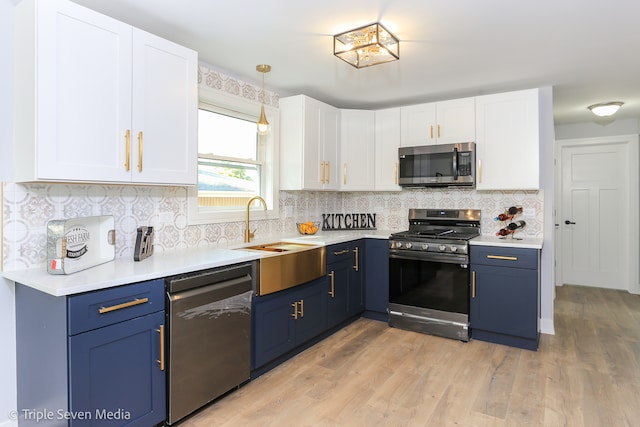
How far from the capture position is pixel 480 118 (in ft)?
11.7

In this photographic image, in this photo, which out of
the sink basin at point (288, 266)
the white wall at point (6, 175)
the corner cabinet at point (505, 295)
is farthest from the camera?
the corner cabinet at point (505, 295)

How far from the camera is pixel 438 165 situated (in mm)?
3693

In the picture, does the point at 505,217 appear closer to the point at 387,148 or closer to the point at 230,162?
the point at 387,148

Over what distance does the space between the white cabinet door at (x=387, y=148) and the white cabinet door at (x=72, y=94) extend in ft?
8.71

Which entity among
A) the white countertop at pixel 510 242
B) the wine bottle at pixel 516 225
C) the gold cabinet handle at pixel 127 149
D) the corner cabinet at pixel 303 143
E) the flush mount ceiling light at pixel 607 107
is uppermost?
the flush mount ceiling light at pixel 607 107

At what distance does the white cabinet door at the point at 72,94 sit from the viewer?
177cm

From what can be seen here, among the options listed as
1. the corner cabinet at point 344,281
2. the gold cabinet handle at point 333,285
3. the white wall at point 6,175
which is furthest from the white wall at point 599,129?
the white wall at point 6,175

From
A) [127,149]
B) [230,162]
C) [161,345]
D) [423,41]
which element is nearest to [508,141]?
[423,41]

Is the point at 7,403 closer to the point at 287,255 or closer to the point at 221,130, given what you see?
the point at 287,255

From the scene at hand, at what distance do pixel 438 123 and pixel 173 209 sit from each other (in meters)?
2.57

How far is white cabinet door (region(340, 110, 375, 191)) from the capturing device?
4.13 m

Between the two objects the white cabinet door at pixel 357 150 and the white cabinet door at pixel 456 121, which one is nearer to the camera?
the white cabinet door at pixel 456 121

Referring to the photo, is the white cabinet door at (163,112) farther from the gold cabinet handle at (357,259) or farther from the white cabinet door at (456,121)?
the white cabinet door at (456,121)

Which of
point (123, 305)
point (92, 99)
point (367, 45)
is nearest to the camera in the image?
point (123, 305)
